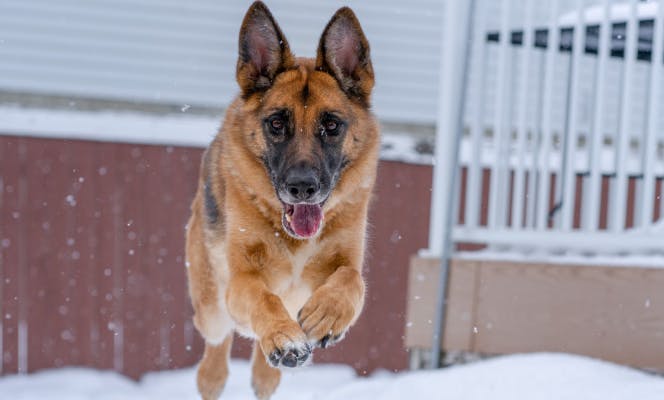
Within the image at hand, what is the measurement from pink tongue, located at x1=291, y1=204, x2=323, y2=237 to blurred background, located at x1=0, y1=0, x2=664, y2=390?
7.18 feet

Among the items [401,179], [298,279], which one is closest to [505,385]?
[298,279]

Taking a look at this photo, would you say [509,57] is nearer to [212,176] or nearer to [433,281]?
[433,281]

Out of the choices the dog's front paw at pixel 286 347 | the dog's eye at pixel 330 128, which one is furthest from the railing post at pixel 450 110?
the dog's front paw at pixel 286 347

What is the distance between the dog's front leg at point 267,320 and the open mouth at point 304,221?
0.25m

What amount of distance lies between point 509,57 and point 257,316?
3.05 m

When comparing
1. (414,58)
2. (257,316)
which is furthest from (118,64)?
(257,316)

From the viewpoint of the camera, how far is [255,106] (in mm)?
3164

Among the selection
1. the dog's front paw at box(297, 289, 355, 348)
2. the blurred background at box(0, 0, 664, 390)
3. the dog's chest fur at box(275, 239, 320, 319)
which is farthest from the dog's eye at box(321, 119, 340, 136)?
the blurred background at box(0, 0, 664, 390)

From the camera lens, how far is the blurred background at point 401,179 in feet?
16.0

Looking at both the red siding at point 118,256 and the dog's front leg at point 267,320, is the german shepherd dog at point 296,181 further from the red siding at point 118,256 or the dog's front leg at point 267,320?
the red siding at point 118,256

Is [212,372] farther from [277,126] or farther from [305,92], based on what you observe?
[305,92]

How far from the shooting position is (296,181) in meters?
2.78

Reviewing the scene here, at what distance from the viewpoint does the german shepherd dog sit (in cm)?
280

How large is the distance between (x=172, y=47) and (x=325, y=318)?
217 inches
